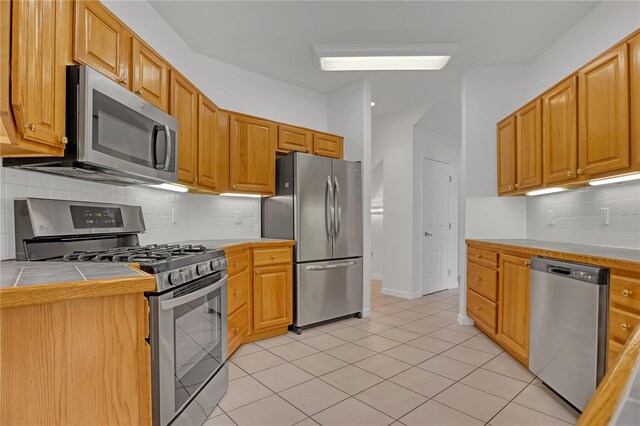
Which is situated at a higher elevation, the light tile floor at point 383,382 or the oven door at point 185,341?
the oven door at point 185,341

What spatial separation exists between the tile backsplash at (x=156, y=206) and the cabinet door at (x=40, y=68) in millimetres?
403

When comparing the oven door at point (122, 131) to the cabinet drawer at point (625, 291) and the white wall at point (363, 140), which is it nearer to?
the white wall at point (363, 140)

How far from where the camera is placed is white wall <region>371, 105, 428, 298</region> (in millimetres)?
4859

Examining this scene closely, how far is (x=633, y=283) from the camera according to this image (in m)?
1.57

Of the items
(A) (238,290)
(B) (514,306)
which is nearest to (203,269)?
(A) (238,290)

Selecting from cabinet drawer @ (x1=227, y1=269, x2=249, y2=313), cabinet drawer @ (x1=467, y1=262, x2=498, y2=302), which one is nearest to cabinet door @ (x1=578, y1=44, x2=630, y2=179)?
cabinet drawer @ (x1=467, y1=262, x2=498, y2=302)

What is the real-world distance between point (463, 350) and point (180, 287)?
242cm

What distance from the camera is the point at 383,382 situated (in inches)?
89.1

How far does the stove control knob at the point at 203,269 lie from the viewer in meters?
1.79

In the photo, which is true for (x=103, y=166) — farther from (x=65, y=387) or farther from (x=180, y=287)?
(x=65, y=387)

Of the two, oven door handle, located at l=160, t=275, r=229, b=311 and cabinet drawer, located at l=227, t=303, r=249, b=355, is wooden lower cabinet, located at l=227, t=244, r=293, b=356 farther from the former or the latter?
oven door handle, located at l=160, t=275, r=229, b=311

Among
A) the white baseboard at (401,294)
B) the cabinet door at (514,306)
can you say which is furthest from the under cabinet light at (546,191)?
the white baseboard at (401,294)

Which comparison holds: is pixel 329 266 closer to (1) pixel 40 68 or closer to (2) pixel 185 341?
(2) pixel 185 341

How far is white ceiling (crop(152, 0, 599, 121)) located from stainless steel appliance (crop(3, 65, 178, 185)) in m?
1.18
